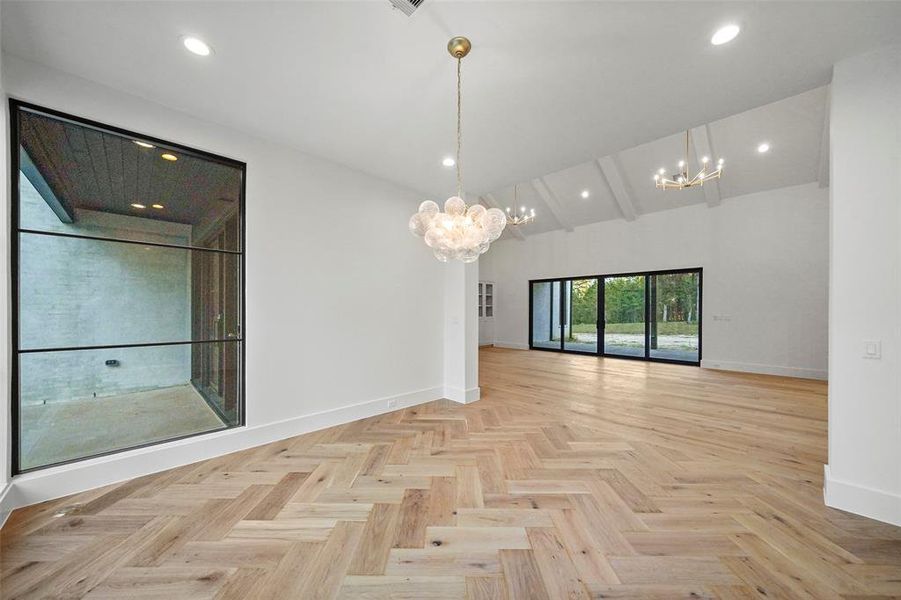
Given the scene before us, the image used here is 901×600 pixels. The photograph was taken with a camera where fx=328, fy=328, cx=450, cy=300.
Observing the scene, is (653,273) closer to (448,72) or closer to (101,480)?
(448,72)

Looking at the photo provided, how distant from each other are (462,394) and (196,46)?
163 inches

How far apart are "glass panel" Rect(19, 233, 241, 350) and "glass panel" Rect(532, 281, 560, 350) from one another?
8.35m

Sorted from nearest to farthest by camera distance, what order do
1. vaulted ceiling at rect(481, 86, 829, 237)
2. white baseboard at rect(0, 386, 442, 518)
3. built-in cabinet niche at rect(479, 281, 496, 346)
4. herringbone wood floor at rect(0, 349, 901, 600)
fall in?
herringbone wood floor at rect(0, 349, 901, 600), white baseboard at rect(0, 386, 442, 518), vaulted ceiling at rect(481, 86, 829, 237), built-in cabinet niche at rect(479, 281, 496, 346)

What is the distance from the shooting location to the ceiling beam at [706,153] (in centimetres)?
552

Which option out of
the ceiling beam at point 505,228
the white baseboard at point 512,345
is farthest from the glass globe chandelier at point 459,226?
the white baseboard at point 512,345

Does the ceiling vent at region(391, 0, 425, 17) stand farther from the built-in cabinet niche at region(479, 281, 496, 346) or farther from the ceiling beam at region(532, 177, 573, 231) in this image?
the built-in cabinet niche at region(479, 281, 496, 346)

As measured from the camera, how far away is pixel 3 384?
203 cm

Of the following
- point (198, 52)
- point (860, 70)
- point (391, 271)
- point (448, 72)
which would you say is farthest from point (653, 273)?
point (198, 52)

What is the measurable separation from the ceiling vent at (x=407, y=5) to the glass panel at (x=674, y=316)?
7872mm

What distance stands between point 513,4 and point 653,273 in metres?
7.50

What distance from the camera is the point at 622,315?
825cm

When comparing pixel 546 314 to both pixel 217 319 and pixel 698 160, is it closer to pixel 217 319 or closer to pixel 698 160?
pixel 698 160

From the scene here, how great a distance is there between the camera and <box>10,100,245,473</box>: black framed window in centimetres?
226

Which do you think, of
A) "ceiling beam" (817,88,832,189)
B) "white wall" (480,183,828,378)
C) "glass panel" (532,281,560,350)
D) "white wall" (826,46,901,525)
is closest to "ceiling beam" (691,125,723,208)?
"white wall" (480,183,828,378)
